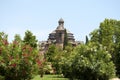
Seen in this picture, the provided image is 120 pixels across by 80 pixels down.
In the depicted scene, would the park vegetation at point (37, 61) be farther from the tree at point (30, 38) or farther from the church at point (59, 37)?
the church at point (59, 37)

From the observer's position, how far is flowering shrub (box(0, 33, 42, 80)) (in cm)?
2277

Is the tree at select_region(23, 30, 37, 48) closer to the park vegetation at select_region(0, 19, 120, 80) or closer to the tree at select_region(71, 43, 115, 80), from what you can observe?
the park vegetation at select_region(0, 19, 120, 80)

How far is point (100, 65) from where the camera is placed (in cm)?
2562

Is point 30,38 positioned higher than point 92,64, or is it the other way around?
point 30,38

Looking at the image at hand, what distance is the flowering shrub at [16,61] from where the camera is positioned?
22.8m

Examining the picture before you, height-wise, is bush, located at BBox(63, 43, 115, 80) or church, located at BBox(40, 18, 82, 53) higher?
church, located at BBox(40, 18, 82, 53)

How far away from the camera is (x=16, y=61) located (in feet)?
74.8

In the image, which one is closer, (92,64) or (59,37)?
(92,64)

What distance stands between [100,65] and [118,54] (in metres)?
4.92

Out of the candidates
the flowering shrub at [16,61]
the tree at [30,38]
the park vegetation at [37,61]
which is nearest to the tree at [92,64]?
the park vegetation at [37,61]

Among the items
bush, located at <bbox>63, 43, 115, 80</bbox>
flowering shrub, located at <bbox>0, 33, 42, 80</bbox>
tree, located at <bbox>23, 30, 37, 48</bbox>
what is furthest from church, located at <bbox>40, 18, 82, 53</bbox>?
flowering shrub, located at <bbox>0, 33, 42, 80</bbox>

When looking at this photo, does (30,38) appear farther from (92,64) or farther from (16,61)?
(16,61)

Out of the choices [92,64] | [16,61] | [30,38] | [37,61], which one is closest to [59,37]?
[30,38]

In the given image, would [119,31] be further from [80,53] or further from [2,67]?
[2,67]
